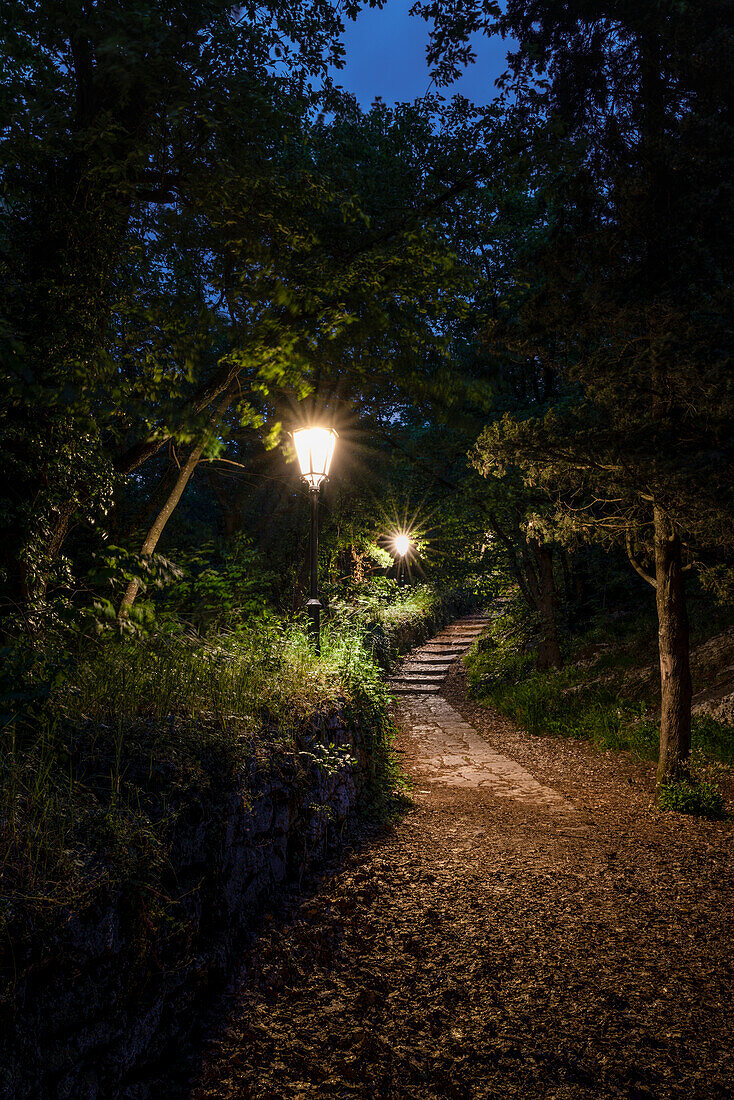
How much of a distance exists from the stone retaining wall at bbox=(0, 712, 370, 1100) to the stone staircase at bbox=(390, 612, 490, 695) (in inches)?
325

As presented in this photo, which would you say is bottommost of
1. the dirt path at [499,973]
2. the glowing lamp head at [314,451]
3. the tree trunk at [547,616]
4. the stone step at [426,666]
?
the dirt path at [499,973]

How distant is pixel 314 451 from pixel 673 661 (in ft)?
13.9

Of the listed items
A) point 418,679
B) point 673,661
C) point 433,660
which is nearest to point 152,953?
point 673,661

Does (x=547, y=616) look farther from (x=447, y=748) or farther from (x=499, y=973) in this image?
(x=499, y=973)

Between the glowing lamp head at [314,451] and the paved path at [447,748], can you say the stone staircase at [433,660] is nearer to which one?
the paved path at [447,748]

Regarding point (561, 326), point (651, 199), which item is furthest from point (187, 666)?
point (651, 199)

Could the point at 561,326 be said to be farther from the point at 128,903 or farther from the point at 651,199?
the point at 128,903

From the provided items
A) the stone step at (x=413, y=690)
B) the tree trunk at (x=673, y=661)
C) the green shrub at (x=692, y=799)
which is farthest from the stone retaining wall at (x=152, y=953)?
the stone step at (x=413, y=690)

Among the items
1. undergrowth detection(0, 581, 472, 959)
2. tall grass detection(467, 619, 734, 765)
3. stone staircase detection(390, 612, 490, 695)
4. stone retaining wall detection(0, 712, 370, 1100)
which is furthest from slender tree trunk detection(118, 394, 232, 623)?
stone staircase detection(390, 612, 490, 695)

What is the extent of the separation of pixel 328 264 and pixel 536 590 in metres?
7.71

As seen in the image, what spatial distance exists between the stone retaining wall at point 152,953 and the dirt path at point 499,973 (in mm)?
247

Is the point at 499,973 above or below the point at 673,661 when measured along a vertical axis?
below

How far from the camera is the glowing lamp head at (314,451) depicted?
5367 millimetres

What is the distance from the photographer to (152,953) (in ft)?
6.59
